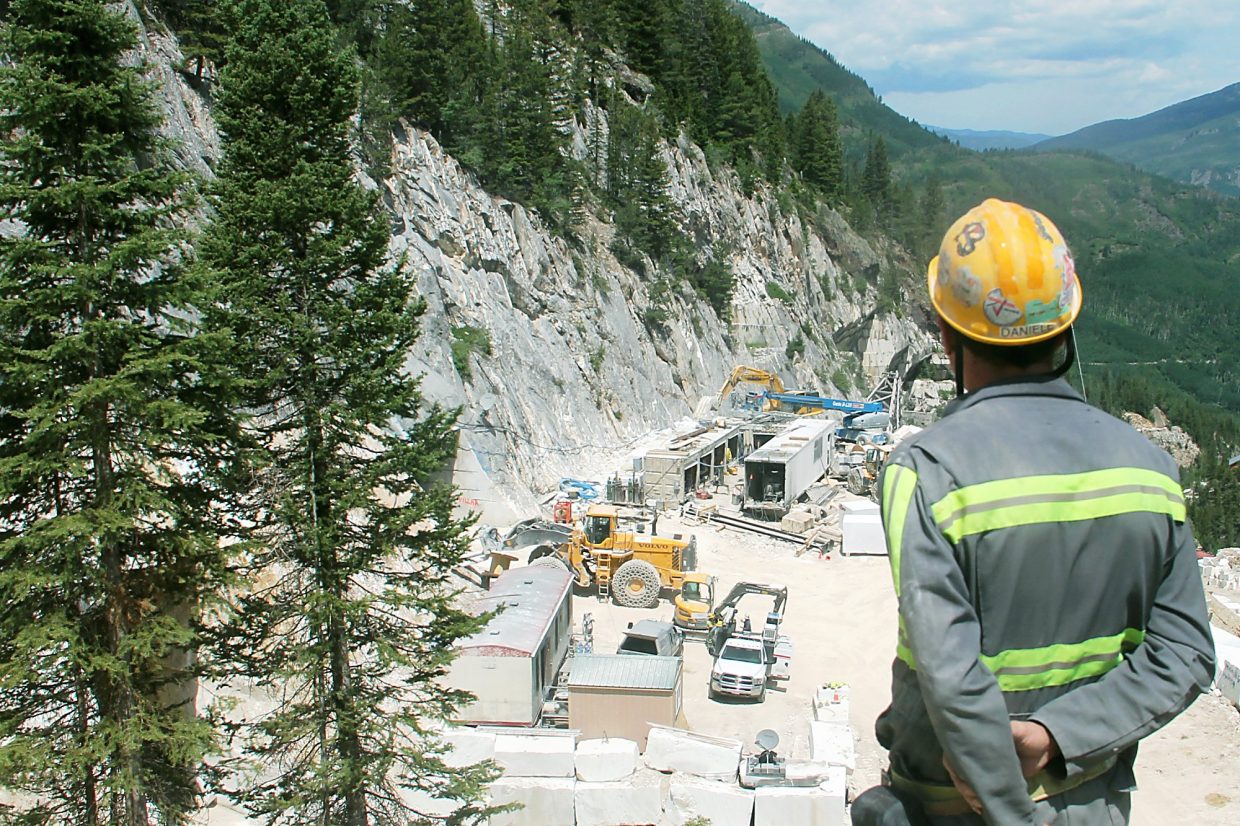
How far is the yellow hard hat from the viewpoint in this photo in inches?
92.4

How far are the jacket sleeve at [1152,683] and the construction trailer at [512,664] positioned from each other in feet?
43.3

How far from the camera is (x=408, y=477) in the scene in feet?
37.7

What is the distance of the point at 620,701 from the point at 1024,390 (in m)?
14.4

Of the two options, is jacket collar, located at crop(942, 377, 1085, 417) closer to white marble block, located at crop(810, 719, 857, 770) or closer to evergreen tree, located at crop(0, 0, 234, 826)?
evergreen tree, located at crop(0, 0, 234, 826)

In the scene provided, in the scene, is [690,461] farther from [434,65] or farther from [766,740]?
[766,740]

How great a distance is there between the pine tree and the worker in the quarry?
8.90 m

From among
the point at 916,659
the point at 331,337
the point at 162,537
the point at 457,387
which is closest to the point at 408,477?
the point at 331,337

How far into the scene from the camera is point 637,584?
23.4 metres

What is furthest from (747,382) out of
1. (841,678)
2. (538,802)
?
(538,802)

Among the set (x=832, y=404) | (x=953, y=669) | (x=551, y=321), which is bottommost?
(x=832, y=404)

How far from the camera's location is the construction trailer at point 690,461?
109ft

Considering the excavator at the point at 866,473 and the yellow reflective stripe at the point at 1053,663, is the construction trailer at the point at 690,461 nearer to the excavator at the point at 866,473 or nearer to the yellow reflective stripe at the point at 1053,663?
the excavator at the point at 866,473

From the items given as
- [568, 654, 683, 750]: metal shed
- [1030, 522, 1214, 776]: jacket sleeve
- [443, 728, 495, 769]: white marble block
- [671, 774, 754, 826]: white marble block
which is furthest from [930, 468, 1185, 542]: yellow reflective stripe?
[568, 654, 683, 750]: metal shed

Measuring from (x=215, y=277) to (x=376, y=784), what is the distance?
5.73m
